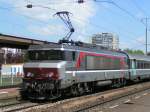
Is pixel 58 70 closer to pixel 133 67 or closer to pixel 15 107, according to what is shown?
pixel 15 107

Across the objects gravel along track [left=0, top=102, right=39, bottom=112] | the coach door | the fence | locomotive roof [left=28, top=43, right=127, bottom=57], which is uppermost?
locomotive roof [left=28, top=43, right=127, bottom=57]

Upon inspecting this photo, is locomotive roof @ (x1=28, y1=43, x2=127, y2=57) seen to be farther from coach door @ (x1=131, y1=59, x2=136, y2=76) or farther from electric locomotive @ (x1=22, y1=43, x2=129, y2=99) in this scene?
coach door @ (x1=131, y1=59, x2=136, y2=76)

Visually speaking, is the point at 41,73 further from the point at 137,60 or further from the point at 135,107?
the point at 137,60

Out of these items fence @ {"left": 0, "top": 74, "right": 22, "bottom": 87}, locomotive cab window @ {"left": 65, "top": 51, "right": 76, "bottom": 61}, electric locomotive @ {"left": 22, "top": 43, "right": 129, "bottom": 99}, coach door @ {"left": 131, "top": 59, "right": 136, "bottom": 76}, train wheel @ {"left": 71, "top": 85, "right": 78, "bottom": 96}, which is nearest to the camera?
electric locomotive @ {"left": 22, "top": 43, "right": 129, "bottom": 99}

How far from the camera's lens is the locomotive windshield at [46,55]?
21.6m

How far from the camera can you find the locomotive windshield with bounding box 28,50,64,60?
2161 cm

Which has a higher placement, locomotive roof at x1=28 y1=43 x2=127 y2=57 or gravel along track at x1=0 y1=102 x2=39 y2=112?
locomotive roof at x1=28 y1=43 x2=127 y2=57

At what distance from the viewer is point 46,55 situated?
72.4 ft

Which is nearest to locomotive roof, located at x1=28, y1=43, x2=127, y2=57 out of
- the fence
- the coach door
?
the fence

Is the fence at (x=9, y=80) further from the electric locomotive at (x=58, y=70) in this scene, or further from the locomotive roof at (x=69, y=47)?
the locomotive roof at (x=69, y=47)

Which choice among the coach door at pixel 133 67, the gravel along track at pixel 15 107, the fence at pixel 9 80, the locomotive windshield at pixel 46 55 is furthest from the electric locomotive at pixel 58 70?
the coach door at pixel 133 67

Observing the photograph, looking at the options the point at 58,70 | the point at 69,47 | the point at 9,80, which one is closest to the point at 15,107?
the point at 58,70

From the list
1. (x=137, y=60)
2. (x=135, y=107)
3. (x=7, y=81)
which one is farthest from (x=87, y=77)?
(x=137, y=60)

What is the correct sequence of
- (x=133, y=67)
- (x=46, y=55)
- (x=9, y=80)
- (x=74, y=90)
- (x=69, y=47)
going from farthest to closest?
(x=133, y=67)
(x=9, y=80)
(x=74, y=90)
(x=69, y=47)
(x=46, y=55)
